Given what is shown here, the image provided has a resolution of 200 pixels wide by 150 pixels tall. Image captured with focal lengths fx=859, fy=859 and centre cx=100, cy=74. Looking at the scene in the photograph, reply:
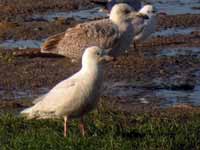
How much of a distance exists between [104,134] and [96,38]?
16.7 ft

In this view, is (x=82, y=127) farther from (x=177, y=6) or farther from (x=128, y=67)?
(x=177, y=6)

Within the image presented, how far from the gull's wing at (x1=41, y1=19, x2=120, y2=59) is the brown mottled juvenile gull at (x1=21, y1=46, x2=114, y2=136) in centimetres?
445

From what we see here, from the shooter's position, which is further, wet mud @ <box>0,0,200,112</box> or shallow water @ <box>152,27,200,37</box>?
shallow water @ <box>152,27,200,37</box>

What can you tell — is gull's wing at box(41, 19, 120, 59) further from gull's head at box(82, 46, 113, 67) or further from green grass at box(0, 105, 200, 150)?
gull's head at box(82, 46, 113, 67)

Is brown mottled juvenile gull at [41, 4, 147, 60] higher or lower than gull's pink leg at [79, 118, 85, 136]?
higher

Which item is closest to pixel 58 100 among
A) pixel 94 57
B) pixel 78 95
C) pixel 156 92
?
pixel 78 95

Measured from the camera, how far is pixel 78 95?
895cm

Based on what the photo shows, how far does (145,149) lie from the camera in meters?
8.33

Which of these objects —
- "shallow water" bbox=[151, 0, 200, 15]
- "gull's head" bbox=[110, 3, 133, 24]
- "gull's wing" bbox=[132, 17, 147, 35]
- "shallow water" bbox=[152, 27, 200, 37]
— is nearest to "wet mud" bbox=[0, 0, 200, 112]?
"shallow water" bbox=[152, 27, 200, 37]

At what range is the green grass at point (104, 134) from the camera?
842cm

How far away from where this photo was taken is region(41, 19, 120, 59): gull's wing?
13.8 meters

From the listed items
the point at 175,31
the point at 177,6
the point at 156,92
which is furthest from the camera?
the point at 177,6

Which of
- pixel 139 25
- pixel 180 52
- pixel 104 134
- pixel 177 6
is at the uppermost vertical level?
pixel 139 25

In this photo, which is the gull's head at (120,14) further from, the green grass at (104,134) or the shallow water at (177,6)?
the shallow water at (177,6)
